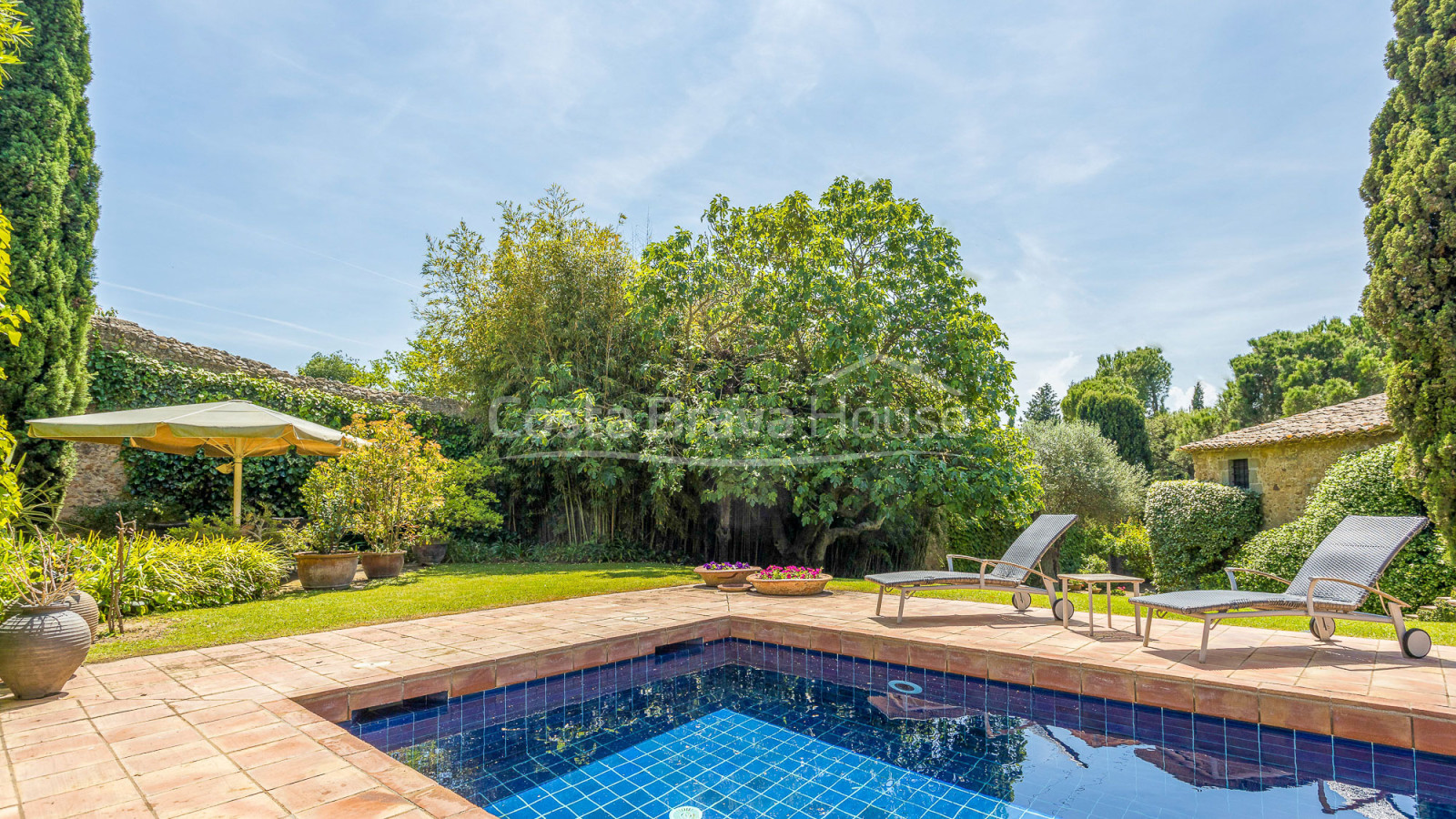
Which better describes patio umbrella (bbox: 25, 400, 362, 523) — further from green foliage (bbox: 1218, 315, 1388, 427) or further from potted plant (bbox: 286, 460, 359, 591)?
green foliage (bbox: 1218, 315, 1388, 427)

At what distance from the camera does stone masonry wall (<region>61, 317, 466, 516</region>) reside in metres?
9.06

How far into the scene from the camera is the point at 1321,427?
12.3 meters

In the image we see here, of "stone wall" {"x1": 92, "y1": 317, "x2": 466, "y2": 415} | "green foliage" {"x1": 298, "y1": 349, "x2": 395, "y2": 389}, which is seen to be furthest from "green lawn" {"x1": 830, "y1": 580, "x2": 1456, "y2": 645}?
"green foliage" {"x1": 298, "y1": 349, "x2": 395, "y2": 389}

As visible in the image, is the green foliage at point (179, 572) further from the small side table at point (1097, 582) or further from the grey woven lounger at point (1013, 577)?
the small side table at point (1097, 582)

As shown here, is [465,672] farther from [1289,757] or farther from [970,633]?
[1289,757]

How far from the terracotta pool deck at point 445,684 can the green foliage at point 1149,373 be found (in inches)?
1909

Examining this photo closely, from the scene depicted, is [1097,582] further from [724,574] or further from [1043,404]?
[1043,404]

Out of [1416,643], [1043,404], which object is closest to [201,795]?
[1416,643]

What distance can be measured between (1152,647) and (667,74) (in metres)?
8.38

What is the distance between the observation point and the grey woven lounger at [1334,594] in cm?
384

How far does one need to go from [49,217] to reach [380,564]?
5.48 meters

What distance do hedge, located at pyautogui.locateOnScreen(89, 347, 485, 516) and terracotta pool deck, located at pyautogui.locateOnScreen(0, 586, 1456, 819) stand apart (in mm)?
5567

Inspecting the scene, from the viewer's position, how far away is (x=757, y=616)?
5.55 metres

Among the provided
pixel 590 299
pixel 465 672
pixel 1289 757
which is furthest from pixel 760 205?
pixel 1289 757
